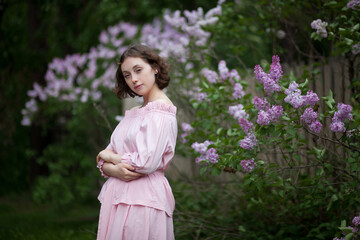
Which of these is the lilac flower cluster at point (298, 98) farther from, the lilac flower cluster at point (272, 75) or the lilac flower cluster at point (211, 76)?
the lilac flower cluster at point (211, 76)

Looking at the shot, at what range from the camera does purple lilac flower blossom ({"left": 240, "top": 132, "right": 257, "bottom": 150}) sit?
2.52 metres

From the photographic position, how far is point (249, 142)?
252 cm

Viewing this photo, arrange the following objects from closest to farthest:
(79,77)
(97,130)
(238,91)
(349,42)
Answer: (349,42), (238,91), (79,77), (97,130)

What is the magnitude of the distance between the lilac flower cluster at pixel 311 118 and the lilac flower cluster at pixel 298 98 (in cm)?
4

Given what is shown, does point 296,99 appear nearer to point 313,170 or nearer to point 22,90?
point 313,170

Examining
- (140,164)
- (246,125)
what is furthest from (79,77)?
(140,164)

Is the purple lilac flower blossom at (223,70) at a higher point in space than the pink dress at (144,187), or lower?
higher

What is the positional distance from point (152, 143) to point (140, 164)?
0.43 ft

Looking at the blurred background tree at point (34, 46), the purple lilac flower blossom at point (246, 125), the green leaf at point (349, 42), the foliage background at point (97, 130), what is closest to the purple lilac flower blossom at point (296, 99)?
the purple lilac flower blossom at point (246, 125)

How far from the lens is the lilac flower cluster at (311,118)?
7.52ft

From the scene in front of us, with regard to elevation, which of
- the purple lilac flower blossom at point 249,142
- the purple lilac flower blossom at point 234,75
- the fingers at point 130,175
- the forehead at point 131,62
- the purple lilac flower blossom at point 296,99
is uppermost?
the purple lilac flower blossom at point 234,75

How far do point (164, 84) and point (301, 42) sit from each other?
1685mm

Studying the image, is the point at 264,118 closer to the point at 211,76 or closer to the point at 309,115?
the point at 309,115

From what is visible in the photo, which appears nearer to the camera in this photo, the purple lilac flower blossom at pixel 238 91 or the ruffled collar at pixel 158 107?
the ruffled collar at pixel 158 107
